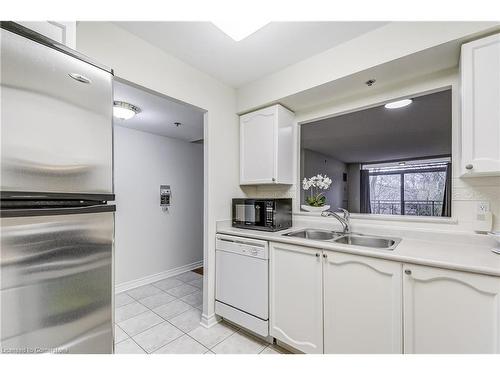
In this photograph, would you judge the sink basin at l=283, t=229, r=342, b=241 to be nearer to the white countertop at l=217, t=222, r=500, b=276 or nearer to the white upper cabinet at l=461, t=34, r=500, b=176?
the white countertop at l=217, t=222, r=500, b=276

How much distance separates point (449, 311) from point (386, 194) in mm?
1012

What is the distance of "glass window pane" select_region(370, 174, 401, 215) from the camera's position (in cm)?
185

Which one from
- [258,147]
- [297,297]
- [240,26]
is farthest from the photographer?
[258,147]

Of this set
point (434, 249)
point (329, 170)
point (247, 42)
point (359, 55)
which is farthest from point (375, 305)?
point (247, 42)

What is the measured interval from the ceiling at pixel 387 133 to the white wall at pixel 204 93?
2.99 feet

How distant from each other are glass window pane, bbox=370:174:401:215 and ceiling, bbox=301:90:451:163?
178 mm

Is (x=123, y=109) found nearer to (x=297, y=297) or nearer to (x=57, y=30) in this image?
(x=57, y=30)

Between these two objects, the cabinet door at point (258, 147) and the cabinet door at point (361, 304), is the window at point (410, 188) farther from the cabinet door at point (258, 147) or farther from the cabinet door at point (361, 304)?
the cabinet door at point (258, 147)

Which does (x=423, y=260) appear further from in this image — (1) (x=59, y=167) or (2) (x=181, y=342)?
(2) (x=181, y=342)

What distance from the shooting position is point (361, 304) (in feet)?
4.35

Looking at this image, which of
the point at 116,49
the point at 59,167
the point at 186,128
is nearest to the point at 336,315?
the point at 59,167

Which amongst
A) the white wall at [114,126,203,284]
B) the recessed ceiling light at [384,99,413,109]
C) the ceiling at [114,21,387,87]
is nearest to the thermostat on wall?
the white wall at [114,126,203,284]

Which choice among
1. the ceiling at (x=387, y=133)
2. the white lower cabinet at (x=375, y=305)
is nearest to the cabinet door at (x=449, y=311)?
the white lower cabinet at (x=375, y=305)

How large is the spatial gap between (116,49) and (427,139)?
96.7 inches
